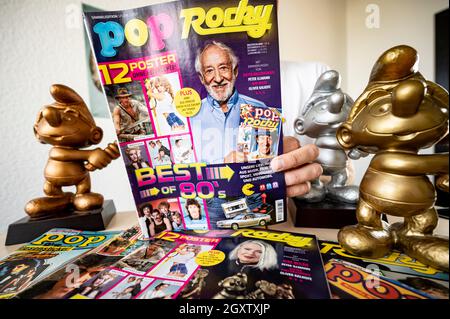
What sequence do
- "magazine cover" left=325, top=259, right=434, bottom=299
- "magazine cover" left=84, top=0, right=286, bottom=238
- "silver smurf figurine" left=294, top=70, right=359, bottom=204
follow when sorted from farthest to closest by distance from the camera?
"silver smurf figurine" left=294, top=70, right=359, bottom=204
"magazine cover" left=84, top=0, right=286, bottom=238
"magazine cover" left=325, top=259, right=434, bottom=299

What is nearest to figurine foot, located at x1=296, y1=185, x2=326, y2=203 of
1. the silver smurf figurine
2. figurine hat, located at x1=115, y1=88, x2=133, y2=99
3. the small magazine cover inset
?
the silver smurf figurine

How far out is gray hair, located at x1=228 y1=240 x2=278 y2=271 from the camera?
31 centimetres

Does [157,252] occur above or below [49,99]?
below

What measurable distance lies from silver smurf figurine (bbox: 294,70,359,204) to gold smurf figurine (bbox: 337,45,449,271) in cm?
13

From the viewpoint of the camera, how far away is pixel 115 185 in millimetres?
1052

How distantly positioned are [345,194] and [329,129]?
14 centimetres

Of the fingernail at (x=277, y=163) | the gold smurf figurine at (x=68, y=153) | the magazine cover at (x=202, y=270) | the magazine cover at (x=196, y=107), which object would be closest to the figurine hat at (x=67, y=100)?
the gold smurf figurine at (x=68, y=153)

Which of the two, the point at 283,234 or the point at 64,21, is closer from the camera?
the point at 283,234

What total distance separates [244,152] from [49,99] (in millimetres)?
869

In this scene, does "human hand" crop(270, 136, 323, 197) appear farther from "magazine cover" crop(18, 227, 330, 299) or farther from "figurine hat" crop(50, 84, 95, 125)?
"figurine hat" crop(50, 84, 95, 125)

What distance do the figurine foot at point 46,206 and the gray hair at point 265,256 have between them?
0.46 meters

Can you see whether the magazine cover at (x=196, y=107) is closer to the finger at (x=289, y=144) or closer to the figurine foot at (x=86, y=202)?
the finger at (x=289, y=144)
